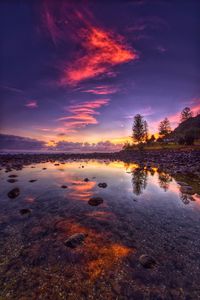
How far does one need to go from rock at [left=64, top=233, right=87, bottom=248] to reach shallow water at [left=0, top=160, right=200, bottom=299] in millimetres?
161

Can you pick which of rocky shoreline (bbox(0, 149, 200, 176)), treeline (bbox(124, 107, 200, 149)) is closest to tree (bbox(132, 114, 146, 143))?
treeline (bbox(124, 107, 200, 149))

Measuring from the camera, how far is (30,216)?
7.76 m

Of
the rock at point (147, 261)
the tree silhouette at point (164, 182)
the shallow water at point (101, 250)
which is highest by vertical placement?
the tree silhouette at point (164, 182)

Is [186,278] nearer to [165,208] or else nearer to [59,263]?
[59,263]

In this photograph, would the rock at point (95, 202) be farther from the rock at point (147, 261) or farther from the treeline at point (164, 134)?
the treeline at point (164, 134)

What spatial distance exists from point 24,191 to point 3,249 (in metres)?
7.60

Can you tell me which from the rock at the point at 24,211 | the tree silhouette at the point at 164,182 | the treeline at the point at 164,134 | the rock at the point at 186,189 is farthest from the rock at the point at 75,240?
the treeline at the point at 164,134

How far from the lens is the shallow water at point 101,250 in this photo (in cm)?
373

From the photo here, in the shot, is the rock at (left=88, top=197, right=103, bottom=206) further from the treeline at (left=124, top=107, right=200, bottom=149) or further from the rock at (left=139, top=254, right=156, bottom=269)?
the treeline at (left=124, top=107, right=200, bottom=149)

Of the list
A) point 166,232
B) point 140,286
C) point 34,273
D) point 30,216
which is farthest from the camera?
point 30,216

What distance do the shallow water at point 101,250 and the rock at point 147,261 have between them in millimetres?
121

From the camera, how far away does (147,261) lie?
453cm

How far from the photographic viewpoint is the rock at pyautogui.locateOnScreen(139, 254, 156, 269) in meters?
4.45

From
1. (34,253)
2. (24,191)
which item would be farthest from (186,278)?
(24,191)
